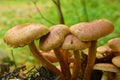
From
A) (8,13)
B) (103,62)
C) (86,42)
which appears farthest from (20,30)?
(8,13)

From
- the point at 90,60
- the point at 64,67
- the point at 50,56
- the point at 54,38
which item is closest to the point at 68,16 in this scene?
the point at 50,56

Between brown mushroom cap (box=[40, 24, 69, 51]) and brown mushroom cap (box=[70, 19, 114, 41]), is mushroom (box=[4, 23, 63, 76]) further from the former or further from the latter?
brown mushroom cap (box=[70, 19, 114, 41])

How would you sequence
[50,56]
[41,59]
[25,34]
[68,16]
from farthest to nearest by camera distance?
[68,16], [50,56], [41,59], [25,34]

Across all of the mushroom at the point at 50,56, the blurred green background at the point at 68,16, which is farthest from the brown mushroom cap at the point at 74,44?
the blurred green background at the point at 68,16

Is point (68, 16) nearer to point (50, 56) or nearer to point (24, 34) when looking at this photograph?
point (50, 56)

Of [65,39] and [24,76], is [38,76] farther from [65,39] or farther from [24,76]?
[65,39]

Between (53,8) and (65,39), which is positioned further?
(53,8)

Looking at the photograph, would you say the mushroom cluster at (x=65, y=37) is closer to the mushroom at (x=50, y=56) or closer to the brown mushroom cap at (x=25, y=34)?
the brown mushroom cap at (x=25, y=34)
